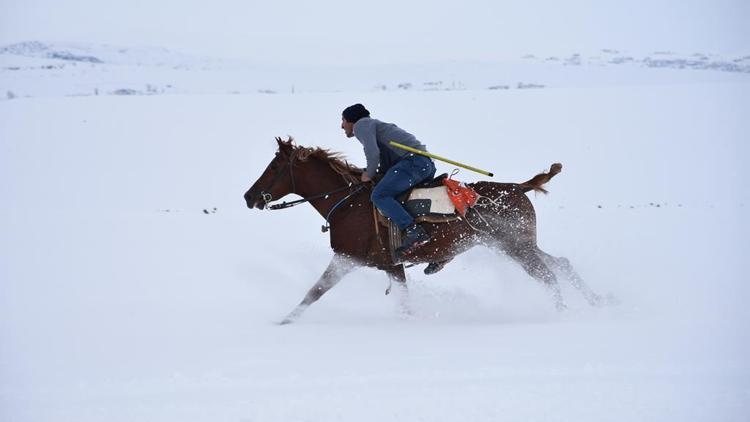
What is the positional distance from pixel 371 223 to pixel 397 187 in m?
0.51

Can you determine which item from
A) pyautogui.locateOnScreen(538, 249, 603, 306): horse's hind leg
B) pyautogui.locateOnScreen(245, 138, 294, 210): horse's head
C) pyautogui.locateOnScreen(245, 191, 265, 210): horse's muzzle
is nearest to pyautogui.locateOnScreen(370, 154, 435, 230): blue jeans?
pyautogui.locateOnScreen(245, 138, 294, 210): horse's head

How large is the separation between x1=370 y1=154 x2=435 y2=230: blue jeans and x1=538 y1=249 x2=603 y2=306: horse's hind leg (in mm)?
1681

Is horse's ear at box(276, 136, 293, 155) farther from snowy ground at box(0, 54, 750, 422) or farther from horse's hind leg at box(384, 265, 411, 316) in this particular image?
snowy ground at box(0, 54, 750, 422)

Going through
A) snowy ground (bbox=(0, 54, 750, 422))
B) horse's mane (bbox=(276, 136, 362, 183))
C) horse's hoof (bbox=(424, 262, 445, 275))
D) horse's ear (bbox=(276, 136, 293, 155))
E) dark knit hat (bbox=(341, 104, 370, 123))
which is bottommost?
snowy ground (bbox=(0, 54, 750, 422))

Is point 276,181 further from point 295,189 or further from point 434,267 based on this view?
point 434,267

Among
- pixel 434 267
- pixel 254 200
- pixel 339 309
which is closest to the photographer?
pixel 254 200

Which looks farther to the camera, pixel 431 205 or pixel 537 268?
pixel 537 268

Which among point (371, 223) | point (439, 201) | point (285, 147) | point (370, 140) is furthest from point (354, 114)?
point (439, 201)

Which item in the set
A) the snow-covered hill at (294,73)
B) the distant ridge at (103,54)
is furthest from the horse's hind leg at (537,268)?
the distant ridge at (103,54)

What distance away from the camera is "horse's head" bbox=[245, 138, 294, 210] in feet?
24.0

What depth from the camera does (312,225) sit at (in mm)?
13797

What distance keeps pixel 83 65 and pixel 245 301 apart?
28.9 m

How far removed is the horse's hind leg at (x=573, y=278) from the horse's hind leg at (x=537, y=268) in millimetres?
168

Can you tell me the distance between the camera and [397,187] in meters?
6.97
